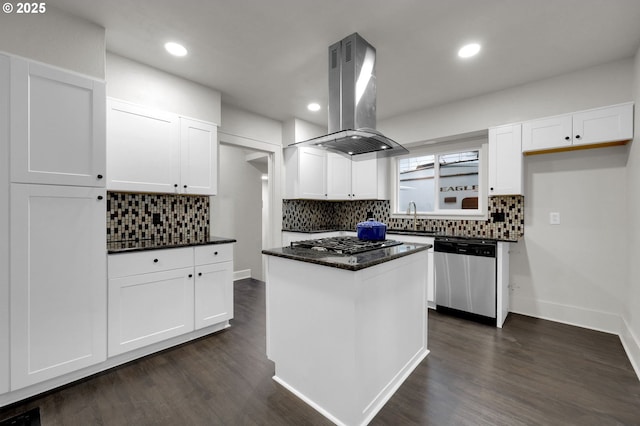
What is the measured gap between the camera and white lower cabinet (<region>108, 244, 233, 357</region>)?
2.22m

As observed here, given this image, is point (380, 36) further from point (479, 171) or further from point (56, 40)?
point (479, 171)

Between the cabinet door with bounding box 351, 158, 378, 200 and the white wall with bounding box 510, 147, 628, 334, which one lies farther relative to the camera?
the cabinet door with bounding box 351, 158, 378, 200

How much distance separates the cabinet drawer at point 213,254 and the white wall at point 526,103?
2911mm

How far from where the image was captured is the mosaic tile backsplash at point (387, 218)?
346 centimetres

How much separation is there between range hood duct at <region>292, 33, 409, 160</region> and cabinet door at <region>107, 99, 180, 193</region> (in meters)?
1.37

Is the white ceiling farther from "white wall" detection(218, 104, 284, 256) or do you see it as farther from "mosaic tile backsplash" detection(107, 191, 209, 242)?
"mosaic tile backsplash" detection(107, 191, 209, 242)

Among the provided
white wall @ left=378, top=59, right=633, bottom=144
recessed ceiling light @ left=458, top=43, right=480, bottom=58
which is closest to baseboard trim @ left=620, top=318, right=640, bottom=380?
white wall @ left=378, top=59, right=633, bottom=144

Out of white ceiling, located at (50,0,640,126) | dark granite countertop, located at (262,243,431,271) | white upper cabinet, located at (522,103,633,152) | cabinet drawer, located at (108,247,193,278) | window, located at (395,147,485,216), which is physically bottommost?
cabinet drawer, located at (108,247,193,278)

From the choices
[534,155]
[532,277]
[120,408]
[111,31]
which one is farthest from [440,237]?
[111,31]

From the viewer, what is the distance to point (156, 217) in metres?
2.99

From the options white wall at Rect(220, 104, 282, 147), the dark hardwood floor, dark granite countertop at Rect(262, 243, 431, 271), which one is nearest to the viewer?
dark granite countertop at Rect(262, 243, 431, 271)

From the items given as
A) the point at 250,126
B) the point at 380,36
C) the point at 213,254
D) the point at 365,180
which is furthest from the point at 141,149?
the point at 365,180

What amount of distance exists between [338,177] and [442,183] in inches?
62.8

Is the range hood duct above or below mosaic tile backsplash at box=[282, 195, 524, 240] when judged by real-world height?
above
